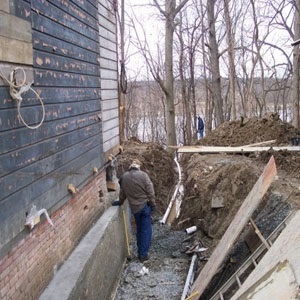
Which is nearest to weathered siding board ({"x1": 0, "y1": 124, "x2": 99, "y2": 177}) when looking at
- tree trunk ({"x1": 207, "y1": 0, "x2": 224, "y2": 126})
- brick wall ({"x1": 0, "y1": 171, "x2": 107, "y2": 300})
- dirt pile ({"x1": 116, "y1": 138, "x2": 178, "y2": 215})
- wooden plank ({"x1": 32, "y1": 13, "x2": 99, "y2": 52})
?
brick wall ({"x1": 0, "y1": 171, "x2": 107, "y2": 300})

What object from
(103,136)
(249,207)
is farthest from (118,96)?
(249,207)

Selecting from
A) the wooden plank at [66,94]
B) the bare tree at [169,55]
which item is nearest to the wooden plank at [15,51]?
the wooden plank at [66,94]

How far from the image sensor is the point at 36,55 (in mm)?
4918

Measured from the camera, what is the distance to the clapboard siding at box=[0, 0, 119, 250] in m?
4.20

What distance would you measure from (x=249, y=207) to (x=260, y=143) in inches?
324

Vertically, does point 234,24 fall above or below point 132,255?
above

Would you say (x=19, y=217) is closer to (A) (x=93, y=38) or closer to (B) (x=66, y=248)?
(B) (x=66, y=248)

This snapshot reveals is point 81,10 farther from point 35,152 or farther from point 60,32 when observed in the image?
point 35,152

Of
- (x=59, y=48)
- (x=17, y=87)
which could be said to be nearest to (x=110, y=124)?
(x=59, y=48)

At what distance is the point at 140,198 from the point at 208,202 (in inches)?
100

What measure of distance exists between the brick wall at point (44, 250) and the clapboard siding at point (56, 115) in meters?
0.23

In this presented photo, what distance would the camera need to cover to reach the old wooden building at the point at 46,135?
412cm

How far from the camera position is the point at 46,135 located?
5.23 m

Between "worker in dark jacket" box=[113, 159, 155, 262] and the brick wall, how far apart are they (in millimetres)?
1152
